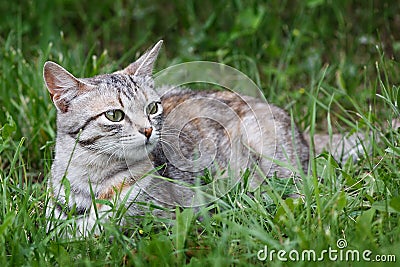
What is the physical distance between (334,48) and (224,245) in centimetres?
352

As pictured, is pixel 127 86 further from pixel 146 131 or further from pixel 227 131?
pixel 227 131

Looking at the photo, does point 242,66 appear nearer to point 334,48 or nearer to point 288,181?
point 334,48

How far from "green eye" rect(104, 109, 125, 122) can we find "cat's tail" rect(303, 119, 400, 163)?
4.29ft

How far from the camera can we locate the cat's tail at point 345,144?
3.92 meters

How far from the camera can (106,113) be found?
3211 millimetres

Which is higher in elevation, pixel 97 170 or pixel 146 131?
pixel 146 131

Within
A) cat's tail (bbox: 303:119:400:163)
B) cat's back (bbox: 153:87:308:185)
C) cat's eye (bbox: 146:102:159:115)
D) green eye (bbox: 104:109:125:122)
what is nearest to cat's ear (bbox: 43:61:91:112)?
green eye (bbox: 104:109:125:122)

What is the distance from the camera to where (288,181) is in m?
3.41

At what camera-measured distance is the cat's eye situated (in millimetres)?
3357

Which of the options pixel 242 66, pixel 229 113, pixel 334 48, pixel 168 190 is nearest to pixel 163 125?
pixel 168 190

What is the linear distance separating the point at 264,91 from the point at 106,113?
2.06 m

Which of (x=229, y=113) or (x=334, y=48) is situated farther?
(x=334, y=48)

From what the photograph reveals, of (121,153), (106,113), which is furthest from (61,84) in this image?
(121,153)

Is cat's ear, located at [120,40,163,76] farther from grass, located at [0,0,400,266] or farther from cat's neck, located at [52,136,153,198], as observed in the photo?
grass, located at [0,0,400,266]
